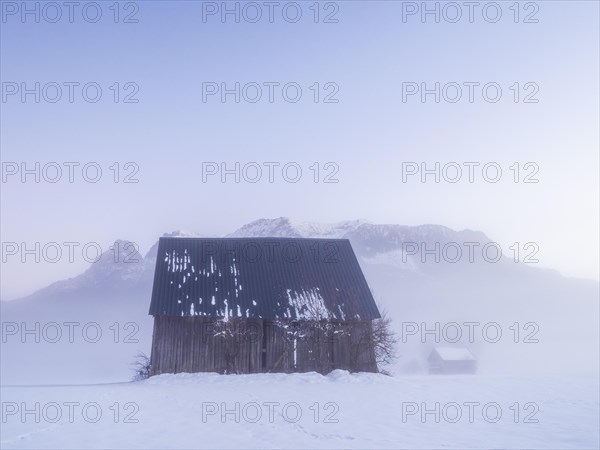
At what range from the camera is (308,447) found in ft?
29.6

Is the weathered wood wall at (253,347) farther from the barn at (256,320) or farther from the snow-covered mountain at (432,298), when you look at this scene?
the snow-covered mountain at (432,298)

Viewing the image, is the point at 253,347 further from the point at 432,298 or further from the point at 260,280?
the point at 432,298

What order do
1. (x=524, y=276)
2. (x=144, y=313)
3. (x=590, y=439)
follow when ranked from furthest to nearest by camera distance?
(x=524, y=276), (x=144, y=313), (x=590, y=439)

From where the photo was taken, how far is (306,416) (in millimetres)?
12312

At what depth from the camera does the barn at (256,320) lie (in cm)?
2378

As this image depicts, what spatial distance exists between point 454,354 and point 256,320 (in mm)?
57175

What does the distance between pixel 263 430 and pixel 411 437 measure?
326cm

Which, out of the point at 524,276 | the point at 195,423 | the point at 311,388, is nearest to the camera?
the point at 195,423

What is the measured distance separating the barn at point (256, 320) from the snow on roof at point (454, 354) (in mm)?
51840

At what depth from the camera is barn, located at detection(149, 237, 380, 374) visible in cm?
2378

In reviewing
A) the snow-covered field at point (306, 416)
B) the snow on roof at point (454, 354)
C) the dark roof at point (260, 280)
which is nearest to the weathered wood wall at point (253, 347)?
the dark roof at point (260, 280)

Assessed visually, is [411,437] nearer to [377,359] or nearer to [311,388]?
[311,388]

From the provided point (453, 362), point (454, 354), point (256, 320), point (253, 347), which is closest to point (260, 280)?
point (256, 320)

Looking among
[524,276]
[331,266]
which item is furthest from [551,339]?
[331,266]
